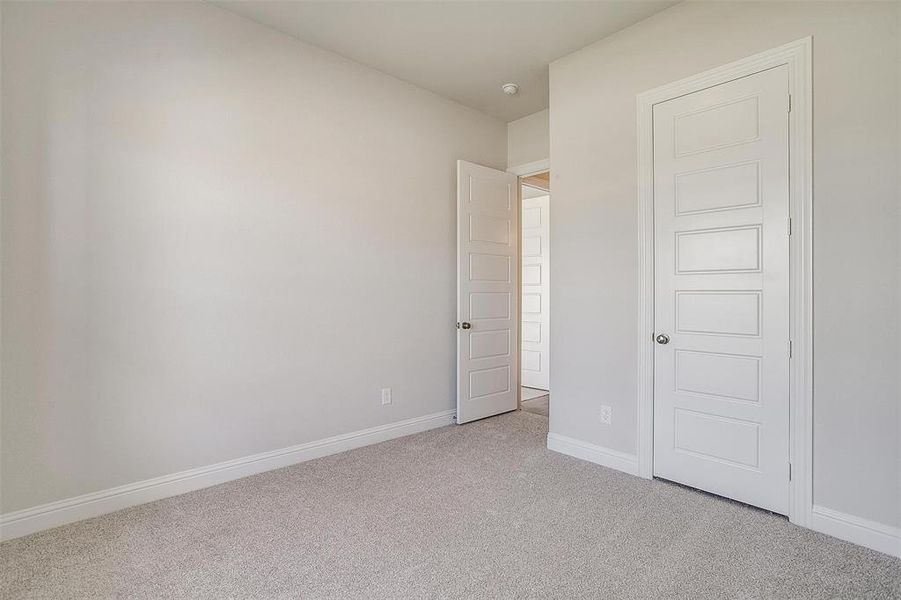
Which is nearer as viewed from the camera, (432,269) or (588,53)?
(588,53)

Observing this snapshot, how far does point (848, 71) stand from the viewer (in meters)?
2.10

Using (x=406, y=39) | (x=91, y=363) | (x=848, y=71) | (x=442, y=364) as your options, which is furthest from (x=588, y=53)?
(x=91, y=363)

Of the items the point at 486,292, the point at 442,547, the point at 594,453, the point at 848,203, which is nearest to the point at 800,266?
the point at 848,203

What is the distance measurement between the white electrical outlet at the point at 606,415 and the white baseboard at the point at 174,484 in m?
1.58

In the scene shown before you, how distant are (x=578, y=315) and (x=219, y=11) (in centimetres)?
303

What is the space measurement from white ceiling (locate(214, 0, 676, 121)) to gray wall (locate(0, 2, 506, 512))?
18cm

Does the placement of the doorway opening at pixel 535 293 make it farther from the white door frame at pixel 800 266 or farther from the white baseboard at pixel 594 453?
the white door frame at pixel 800 266

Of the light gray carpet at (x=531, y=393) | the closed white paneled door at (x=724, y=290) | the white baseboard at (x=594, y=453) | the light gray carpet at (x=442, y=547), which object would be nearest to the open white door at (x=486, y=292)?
the light gray carpet at (x=531, y=393)

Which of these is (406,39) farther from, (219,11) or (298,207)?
(298,207)

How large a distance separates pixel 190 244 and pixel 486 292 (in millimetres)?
2436

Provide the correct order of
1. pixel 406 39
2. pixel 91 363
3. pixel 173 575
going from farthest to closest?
pixel 406 39, pixel 91 363, pixel 173 575

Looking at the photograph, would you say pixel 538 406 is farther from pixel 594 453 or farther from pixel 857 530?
pixel 857 530

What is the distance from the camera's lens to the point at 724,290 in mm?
2512

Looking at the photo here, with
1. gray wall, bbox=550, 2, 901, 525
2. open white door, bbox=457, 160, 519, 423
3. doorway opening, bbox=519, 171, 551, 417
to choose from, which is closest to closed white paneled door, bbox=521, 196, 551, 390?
doorway opening, bbox=519, 171, 551, 417
